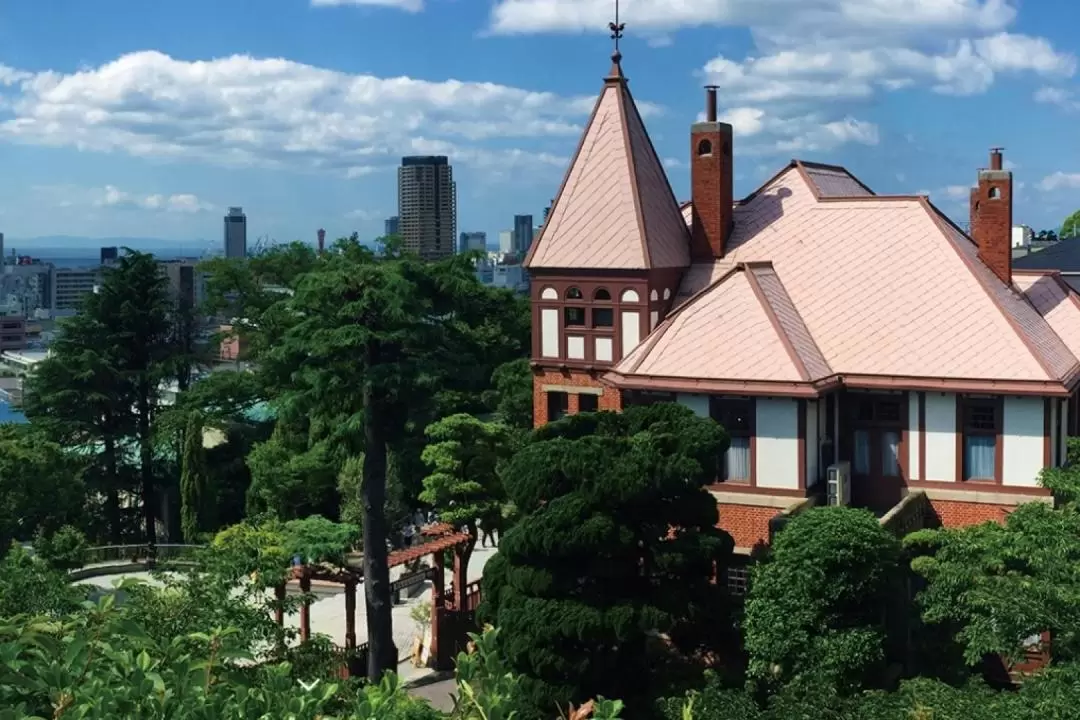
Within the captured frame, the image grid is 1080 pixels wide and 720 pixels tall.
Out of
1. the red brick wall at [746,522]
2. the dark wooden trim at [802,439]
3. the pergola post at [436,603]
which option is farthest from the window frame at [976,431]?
the pergola post at [436,603]

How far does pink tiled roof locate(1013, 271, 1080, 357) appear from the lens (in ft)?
82.8

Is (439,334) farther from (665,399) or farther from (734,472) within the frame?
(734,472)

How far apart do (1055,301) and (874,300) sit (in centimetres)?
440

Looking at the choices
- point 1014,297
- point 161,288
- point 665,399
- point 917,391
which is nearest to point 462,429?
point 665,399

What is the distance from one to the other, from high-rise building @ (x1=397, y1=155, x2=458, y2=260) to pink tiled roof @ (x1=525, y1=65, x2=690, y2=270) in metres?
121

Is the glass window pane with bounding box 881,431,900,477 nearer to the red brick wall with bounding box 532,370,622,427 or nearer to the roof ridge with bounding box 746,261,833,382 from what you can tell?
the roof ridge with bounding box 746,261,833,382

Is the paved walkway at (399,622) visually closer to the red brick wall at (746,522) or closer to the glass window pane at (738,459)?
the red brick wall at (746,522)

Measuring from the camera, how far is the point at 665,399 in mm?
23969

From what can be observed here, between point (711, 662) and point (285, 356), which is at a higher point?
point (285, 356)

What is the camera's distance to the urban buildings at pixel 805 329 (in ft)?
→ 75.0

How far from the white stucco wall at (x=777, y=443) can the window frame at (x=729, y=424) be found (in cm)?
8

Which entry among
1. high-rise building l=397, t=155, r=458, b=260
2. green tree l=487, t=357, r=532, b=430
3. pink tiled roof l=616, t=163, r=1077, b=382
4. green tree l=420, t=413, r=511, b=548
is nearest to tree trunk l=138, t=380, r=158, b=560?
green tree l=487, t=357, r=532, b=430

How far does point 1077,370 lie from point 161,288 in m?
32.0

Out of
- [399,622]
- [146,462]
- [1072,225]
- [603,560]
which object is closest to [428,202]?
[1072,225]
